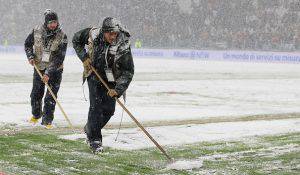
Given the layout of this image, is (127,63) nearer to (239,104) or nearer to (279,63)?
(239,104)

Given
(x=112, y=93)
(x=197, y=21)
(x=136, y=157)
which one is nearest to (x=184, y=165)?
(x=136, y=157)

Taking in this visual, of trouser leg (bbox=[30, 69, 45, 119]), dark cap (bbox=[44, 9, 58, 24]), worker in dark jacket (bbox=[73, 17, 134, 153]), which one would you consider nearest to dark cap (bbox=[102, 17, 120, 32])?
worker in dark jacket (bbox=[73, 17, 134, 153])

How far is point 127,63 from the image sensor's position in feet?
24.1

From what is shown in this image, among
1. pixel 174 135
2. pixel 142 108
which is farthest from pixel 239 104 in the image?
pixel 174 135

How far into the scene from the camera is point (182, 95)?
685 inches

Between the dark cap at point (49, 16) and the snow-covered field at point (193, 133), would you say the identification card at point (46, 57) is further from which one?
the snow-covered field at point (193, 133)

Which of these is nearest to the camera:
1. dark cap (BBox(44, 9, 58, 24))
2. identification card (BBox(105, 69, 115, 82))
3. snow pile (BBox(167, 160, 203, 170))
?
snow pile (BBox(167, 160, 203, 170))

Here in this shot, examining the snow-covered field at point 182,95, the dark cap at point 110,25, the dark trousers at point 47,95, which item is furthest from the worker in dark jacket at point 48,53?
the dark cap at point 110,25

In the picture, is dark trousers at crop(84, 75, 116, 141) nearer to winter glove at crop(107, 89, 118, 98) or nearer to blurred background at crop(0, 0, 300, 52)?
winter glove at crop(107, 89, 118, 98)

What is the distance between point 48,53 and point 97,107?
9.01 feet

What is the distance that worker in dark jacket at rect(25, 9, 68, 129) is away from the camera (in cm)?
991

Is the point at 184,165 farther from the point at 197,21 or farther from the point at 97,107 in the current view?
the point at 197,21

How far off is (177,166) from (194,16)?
3921 cm

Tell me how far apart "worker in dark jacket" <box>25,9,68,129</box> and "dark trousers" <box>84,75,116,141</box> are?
2.43 meters
